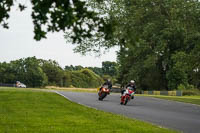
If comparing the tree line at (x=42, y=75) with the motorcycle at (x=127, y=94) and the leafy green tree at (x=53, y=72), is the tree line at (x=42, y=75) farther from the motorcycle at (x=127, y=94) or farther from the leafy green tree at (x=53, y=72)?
the motorcycle at (x=127, y=94)

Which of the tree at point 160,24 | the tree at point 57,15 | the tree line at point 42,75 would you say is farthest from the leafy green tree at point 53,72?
the tree at point 57,15

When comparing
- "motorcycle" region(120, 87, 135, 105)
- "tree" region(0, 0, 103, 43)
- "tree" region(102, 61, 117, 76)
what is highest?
"tree" region(102, 61, 117, 76)

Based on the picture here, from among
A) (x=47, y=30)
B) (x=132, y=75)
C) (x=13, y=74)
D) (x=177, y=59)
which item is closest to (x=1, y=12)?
(x=47, y=30)

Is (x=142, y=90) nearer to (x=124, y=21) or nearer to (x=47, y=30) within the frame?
(x=124, y=21)

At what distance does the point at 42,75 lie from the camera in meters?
106

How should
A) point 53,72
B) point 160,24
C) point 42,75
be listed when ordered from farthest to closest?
point 53,72, point 42,75, point 160,24

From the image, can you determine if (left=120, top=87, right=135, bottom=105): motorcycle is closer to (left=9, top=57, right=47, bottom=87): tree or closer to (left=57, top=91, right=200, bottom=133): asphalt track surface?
(left=57, top=91, right=200, bottom=133): asphalt track surface

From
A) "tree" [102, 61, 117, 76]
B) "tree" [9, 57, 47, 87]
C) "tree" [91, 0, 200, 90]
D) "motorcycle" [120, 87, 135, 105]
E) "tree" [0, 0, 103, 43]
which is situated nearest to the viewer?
"tree" [0, 0, 103, 43]

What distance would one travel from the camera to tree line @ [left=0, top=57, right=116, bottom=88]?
10762 cm

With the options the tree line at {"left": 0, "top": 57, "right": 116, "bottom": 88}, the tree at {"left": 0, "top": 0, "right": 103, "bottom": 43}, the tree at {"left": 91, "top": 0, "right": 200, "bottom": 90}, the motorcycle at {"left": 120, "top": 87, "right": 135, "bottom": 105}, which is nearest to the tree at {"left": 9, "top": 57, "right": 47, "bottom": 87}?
the tree line at {"left": 0, "top": 57, "right": 116, "bottom": 88}

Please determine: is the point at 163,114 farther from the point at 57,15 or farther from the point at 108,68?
the point at 108,68

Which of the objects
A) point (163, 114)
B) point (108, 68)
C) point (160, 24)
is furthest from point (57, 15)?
point (108, 68)

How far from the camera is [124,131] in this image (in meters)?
9.16

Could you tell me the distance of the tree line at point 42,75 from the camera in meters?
108
